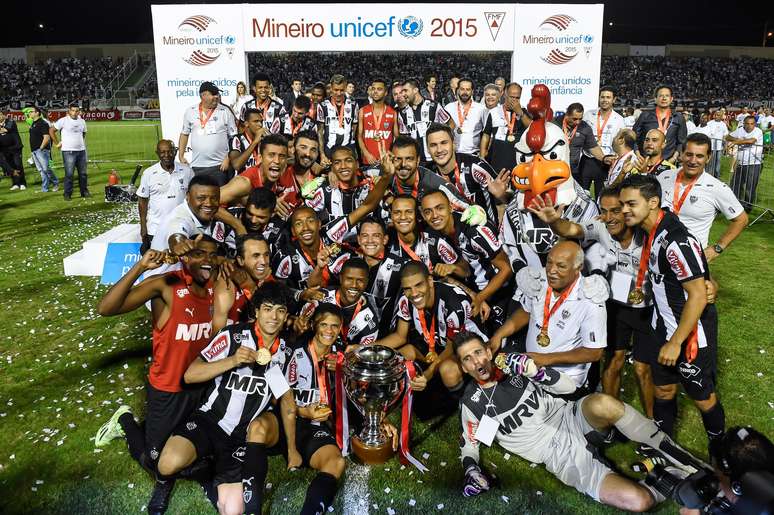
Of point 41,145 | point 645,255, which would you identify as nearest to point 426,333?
point 645,255

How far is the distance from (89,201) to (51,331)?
8.01 metres

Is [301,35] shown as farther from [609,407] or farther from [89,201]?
[609,407]

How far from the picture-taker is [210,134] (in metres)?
8.10

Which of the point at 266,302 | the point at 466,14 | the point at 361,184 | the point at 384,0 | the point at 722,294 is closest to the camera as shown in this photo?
the point at 266,302

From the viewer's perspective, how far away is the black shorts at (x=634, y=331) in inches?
163

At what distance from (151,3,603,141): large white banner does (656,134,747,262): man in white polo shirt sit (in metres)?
10.7

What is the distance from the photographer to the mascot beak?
4.18 meters

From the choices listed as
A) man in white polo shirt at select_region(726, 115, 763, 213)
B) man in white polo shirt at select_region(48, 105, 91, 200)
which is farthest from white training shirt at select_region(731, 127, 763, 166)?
man in white polo shirt at select_region(48, 105, 91, 200)

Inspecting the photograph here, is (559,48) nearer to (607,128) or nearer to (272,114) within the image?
(607,128)

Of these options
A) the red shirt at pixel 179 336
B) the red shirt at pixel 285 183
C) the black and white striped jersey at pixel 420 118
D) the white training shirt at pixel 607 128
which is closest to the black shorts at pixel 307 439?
the red shirt at pixel 179 336

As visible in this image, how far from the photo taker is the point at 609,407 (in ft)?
11.5

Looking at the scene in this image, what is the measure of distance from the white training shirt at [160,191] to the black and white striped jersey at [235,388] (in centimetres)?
352

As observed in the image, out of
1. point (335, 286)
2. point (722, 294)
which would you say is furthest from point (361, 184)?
point (722, 294)

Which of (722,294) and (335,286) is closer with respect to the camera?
(335,286)
